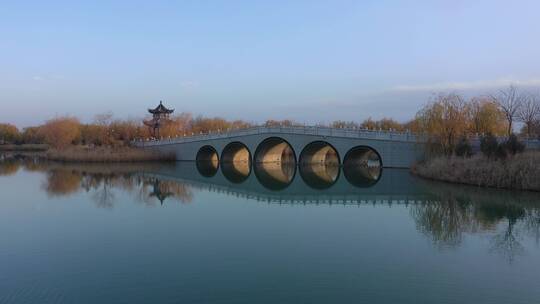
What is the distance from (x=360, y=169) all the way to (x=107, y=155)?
57.4ft

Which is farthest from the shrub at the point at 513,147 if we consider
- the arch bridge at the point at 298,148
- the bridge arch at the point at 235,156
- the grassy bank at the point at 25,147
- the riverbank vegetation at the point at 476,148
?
the grassy bank at the point at 25,147

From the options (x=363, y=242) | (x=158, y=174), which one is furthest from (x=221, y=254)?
(x=158, y=174)

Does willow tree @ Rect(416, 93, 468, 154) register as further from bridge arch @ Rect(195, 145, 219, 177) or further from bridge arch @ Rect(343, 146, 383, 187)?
bridge arch @ Rect(195, 145, 219, 177)

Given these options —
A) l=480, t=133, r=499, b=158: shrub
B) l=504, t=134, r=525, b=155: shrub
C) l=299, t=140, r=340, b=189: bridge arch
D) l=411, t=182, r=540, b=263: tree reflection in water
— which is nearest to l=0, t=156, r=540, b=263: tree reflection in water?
l=411, t=182, r=540, b=263: tree reflection in water

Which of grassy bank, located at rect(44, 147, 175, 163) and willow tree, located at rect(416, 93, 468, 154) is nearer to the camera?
willow tree, located at rect(416, 93, 468, 154)

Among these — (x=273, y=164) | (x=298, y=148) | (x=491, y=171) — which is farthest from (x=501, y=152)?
(x=273, y=164)

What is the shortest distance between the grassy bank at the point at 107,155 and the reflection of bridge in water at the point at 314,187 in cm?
904

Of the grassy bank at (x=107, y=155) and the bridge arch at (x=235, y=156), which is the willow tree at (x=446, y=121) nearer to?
the bridge arch at (x=235, y=156)

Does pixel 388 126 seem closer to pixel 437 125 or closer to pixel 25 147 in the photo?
pixel 437 125

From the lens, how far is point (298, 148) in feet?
98.1

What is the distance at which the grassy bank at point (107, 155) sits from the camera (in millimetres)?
33969

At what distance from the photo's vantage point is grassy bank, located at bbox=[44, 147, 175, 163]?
34.0 meters

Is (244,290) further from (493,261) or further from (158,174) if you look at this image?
(158,174)

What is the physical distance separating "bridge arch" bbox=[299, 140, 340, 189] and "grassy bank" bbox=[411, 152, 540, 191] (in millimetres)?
4603
